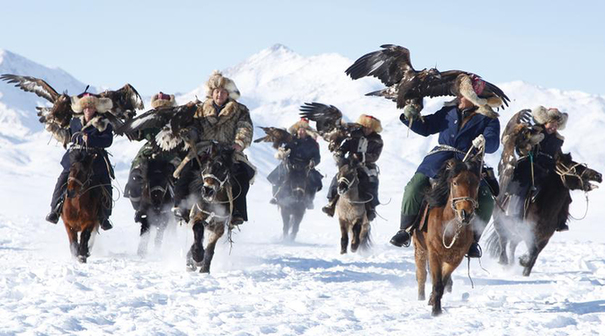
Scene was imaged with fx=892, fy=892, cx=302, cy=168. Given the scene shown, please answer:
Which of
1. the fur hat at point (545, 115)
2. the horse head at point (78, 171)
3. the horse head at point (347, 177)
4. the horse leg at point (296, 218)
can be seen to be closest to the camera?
the horse head at point (78, 171)

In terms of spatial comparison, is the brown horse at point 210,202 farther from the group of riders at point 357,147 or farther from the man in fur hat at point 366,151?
the man in fur hat at point 366,151

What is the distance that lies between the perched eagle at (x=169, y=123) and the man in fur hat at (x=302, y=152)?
23.0ft

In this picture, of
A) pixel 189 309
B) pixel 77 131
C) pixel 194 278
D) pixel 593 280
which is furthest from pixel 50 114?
pixel 593 280

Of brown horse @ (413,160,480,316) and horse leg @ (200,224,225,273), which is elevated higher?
brown horse @ (413,160,480,316)

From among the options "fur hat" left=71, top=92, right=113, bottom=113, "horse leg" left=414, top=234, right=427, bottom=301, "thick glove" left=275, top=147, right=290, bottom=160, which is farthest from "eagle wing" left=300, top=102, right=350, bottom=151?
"horse leg" left=414, top=234, right=427, bottom=301

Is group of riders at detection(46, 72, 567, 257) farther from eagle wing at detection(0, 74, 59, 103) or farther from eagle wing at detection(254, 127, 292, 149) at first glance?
eagle wing at detection(254, 127, 292, 149)

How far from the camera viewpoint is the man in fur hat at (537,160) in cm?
1287

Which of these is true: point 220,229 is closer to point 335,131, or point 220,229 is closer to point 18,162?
point 335,131

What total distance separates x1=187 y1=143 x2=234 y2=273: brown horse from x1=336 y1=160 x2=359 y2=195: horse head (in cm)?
400

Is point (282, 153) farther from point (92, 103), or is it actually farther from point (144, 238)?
point (92, 103)

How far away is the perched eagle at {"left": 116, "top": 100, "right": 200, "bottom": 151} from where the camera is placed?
35.3 ft

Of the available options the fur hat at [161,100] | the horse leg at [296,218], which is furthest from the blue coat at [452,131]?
the horse leg at [296,218]

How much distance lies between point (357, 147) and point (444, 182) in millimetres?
6465

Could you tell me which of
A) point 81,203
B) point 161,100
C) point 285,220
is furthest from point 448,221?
point 285,220
